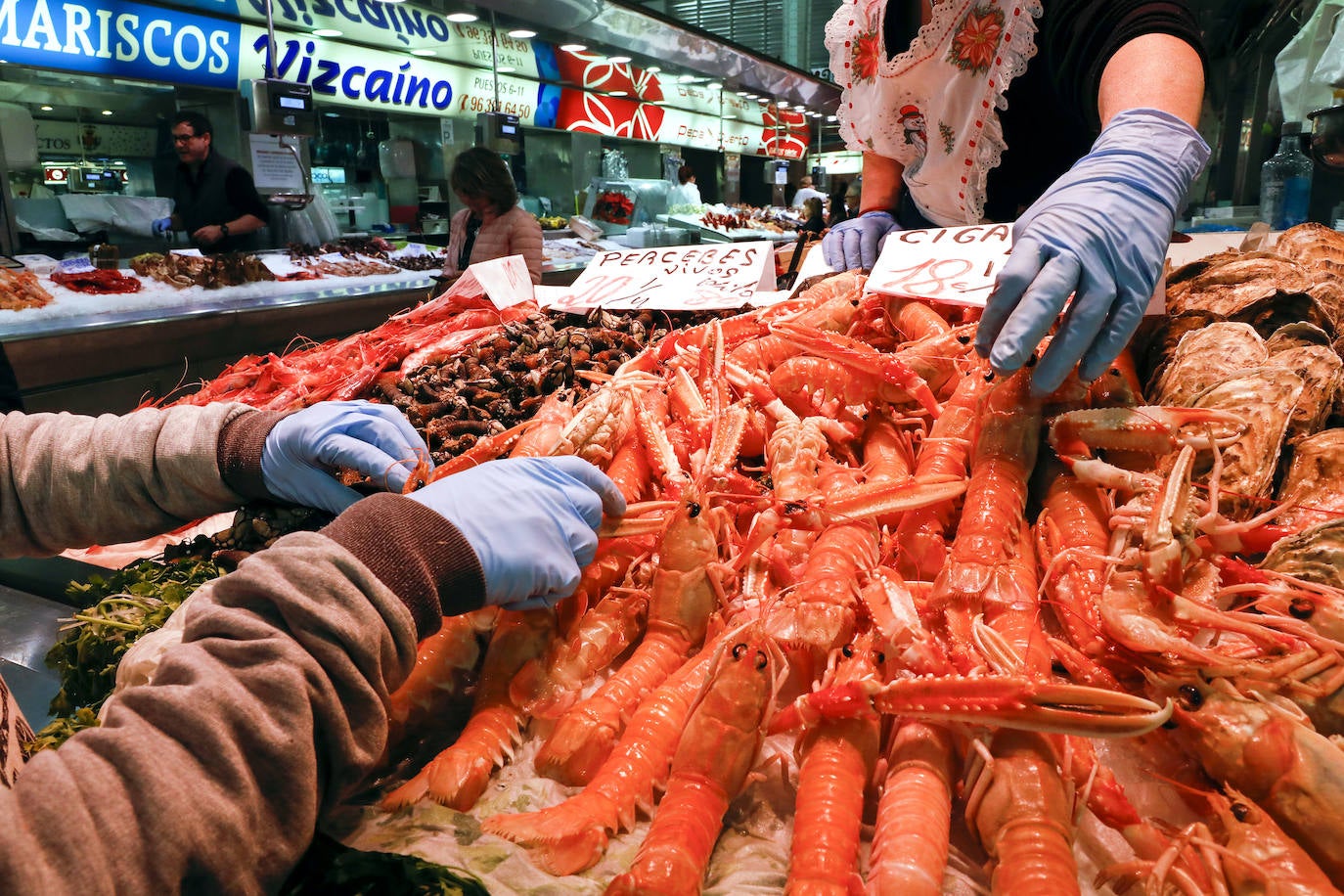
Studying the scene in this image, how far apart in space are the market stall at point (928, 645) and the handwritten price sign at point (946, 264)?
148 millimetres

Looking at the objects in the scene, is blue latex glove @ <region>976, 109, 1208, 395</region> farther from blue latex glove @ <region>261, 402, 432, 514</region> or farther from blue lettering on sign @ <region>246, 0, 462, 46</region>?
blue lettering on sign @ <region>246, 0, 462, 46</region>

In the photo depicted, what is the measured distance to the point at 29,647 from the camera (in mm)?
1760

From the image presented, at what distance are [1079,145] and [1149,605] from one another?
238cm

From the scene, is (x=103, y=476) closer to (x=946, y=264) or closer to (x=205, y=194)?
(x=946, y=264)

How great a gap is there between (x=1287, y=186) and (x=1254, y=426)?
533 cm

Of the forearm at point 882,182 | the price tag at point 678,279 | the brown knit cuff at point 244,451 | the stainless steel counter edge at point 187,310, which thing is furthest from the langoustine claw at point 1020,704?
the stainless steel counter edge at point 187,310

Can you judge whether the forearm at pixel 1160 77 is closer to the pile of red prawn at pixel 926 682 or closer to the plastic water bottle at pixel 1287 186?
the pile of red prawn at pixel 926 682

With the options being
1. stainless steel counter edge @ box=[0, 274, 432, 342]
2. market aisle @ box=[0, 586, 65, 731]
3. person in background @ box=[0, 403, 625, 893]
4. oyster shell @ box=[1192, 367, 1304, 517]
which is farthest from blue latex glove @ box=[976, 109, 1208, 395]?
stainless steel counter edge @ box=[0, 274, 432, 342]

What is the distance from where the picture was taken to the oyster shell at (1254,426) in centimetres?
149

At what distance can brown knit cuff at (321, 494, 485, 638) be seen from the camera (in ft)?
3.42

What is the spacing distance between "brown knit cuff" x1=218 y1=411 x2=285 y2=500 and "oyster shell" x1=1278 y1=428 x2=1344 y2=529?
6.94ft

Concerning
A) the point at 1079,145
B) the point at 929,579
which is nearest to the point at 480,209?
the point at 1079,145

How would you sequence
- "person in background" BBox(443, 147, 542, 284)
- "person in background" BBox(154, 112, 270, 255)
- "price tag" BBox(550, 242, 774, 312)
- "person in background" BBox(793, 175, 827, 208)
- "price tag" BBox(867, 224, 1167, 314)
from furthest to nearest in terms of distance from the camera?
"person in background" BBox(793, 175, 827, 208) → "person in background" BBox(154, 112, 270, 255) → "person in background" BBox(443, 147, 542, 284) → "price tag" BBox(550, 242, 774, 312) → "price tag" BBox(867, 224, 1167, 314)

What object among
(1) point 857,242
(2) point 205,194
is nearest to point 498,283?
(1) point 857,242
